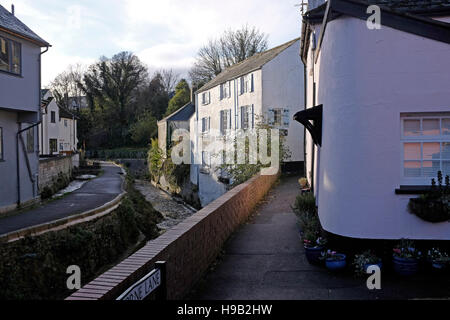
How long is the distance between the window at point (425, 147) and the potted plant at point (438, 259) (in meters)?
1.11

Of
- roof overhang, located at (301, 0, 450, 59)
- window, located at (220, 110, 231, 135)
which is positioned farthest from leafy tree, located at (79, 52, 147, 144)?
roof overhang, located at (301, 0, 450, 59)

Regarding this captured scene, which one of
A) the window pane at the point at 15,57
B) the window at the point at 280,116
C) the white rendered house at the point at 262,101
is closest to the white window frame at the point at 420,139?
the window pane at the point at 15,57

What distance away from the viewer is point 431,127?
7066 millimetres

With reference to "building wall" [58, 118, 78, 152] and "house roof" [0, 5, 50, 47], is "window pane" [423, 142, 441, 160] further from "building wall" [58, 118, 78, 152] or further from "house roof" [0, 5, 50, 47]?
"building wall" [58, 118, 78, 152]

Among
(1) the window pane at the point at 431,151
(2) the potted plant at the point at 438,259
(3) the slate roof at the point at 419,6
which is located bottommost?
(2) the potted plant at the point at 438,259

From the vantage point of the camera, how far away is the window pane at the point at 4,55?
1522 cm

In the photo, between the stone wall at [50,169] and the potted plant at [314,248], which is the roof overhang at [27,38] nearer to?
the stone wall at [50,169]

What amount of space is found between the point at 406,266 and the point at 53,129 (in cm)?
3947

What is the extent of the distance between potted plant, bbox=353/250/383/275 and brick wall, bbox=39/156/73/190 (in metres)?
17.6

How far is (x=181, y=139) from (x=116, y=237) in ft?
92.2

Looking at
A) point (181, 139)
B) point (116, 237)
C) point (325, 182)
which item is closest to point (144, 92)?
point (181, 139)

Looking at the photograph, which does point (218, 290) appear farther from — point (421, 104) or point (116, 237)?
point (116, 237)

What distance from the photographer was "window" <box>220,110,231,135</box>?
3238 cm

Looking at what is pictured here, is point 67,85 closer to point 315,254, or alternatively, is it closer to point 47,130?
point 47,130
